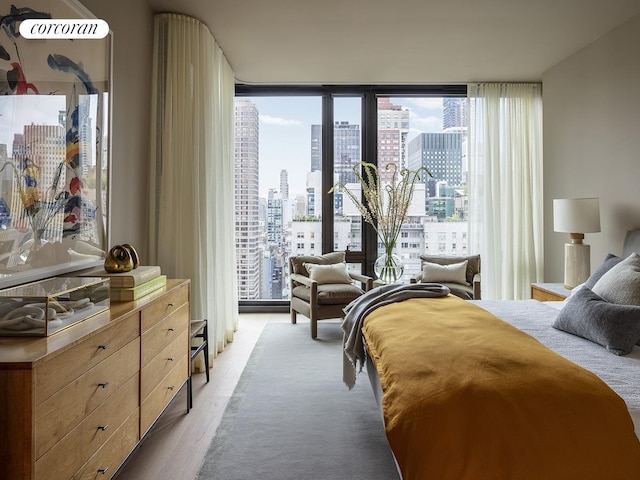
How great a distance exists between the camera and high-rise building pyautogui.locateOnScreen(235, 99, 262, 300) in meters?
5.29

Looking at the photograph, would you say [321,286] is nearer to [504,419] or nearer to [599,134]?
[599,134]

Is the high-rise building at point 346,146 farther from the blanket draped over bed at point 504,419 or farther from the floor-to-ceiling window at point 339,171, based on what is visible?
the blanket draped over bed at point 504,419

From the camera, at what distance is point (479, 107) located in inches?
199

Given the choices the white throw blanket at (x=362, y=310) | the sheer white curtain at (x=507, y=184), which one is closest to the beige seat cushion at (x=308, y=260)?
the sheer white curtain at (x=507, y=184)

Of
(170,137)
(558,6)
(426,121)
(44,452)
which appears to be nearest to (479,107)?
(426,121)

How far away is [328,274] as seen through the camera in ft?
14.8

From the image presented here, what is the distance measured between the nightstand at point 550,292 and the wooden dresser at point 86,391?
2938 mm

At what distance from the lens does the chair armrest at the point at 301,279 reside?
422 cm

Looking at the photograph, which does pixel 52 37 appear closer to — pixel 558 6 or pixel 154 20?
pixel 154 20

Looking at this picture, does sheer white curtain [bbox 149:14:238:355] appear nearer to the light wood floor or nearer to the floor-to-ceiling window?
the light wood floor

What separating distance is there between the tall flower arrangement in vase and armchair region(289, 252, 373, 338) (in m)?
0.35

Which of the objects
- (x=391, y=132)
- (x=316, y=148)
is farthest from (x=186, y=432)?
(x=391, y=132)

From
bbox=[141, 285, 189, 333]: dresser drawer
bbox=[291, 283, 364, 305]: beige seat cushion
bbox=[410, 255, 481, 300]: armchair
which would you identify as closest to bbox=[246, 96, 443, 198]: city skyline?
bbox=[291, 283, 364, 305]: beige seat cushion

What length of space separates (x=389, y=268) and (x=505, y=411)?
346 centimetres
